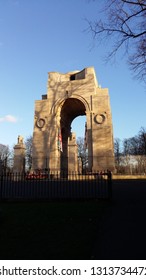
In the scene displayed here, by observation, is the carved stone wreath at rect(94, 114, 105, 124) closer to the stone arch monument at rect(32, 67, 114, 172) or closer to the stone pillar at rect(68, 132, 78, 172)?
the stone arch monument at rect(32, 67, 114, 172)

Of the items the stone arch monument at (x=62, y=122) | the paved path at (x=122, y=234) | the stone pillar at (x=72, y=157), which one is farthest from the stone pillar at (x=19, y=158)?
the paved path at (x=122, y=234)

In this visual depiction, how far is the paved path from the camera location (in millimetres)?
5074

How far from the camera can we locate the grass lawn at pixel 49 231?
16.9 ft

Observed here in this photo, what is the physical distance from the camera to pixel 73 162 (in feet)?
102

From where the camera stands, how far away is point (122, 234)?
6.43m

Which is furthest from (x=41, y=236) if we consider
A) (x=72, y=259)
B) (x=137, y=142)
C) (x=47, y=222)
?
(x=137, y=142)

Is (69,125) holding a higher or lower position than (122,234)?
higher

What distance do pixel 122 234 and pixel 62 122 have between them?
31855mm

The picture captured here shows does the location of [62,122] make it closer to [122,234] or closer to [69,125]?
[69,125]

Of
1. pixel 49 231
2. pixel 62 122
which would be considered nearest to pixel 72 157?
pixel 62 122

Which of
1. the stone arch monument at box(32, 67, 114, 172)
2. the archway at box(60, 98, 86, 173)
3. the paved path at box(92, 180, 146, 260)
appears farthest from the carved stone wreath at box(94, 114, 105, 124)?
the paved path at box(92, 180, 146, 260)

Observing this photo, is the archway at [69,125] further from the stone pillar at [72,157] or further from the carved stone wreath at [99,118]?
the carved stone wreath at [99,118]

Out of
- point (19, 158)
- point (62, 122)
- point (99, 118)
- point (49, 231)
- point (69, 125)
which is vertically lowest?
point (49, 231)

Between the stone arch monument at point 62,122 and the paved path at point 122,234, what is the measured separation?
2157 cm
